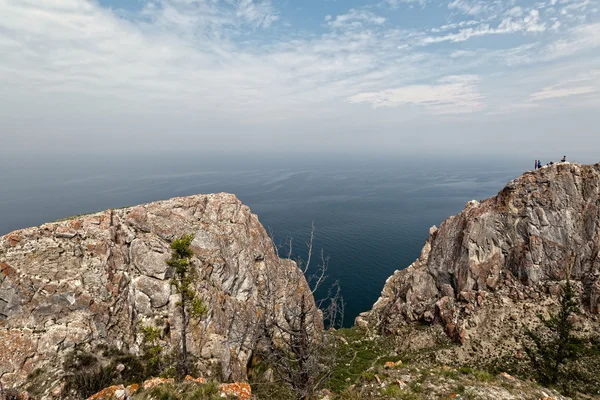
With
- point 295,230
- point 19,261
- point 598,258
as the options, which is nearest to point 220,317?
point 19,261

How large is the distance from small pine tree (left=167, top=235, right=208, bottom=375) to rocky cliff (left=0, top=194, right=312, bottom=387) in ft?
2.52

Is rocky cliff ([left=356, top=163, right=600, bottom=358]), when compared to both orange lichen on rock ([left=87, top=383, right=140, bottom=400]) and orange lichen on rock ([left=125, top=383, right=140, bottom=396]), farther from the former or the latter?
orange lichen on rock ([left=87, top=383, right=140, bottom=400])

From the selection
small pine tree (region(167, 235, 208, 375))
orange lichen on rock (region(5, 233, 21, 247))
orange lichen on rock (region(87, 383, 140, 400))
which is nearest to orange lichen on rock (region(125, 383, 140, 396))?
orange lichen on rock (region(87, 383, 140, 400))

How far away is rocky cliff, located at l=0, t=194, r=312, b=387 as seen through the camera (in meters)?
24.8

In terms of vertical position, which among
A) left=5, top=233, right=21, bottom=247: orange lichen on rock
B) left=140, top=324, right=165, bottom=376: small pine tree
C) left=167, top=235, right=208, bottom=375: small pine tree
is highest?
left=5, top=233, right=21, bottom=247: orange lichen on rock

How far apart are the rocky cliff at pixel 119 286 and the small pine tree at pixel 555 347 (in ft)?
84.3

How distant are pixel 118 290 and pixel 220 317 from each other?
37.9 feet

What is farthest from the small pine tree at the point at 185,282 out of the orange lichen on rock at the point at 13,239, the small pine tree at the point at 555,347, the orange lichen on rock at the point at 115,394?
the small pine tree at the point at 555,347

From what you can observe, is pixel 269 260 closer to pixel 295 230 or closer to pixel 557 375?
pixel 557 375

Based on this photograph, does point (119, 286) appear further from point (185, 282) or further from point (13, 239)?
point (13, 239)

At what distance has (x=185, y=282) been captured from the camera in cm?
3219

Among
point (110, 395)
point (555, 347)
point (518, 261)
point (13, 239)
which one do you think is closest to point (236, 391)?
point (110, 395)

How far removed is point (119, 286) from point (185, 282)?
22.2 feet

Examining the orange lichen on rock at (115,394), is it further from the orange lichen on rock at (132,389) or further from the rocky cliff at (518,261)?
the rocky cliff at (518,261)
